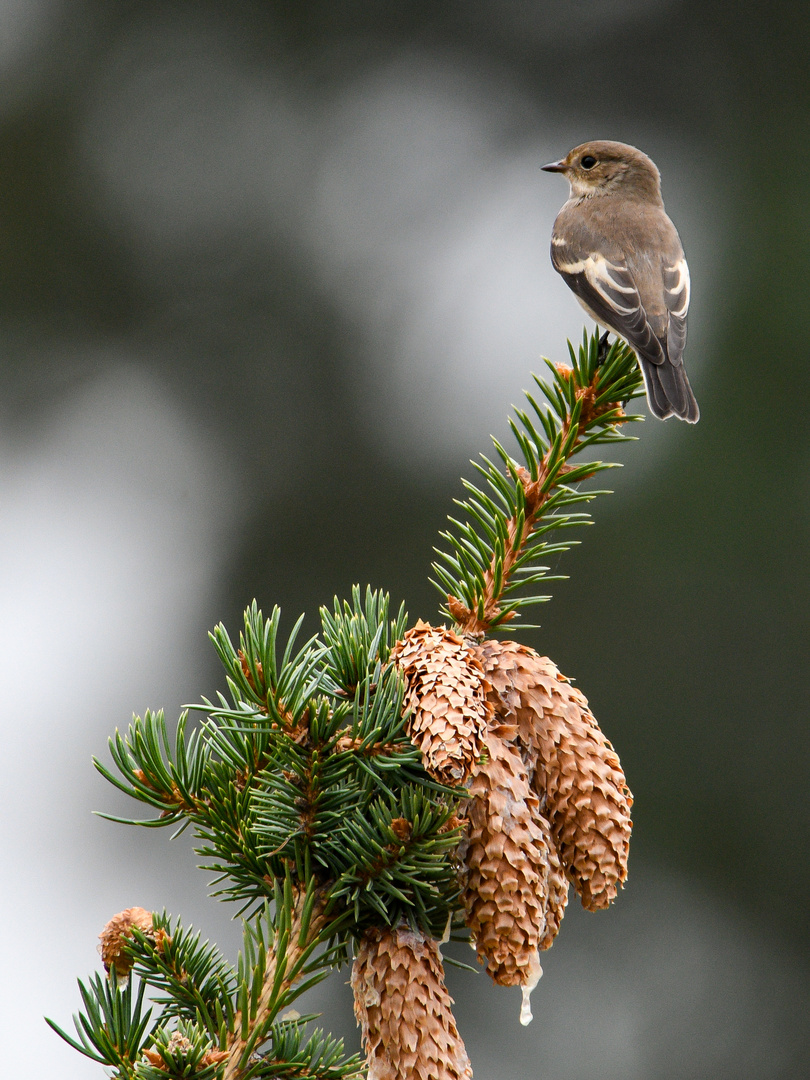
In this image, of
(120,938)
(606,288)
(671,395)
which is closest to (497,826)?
(120,938)

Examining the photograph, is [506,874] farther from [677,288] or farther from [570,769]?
[677,288]

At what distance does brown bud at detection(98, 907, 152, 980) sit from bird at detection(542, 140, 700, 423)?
1198 mm

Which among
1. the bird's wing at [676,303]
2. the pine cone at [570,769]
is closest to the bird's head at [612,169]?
the bird's wing at [676,303]

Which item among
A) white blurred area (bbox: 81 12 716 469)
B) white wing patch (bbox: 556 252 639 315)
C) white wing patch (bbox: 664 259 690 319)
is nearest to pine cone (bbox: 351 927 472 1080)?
white wing patch (bbox: 556 252 639 315)

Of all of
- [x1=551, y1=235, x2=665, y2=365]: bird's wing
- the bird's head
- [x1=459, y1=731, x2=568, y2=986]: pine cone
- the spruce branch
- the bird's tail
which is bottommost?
[x1=459, y1=731, x2=568, y2=986]: pine cone

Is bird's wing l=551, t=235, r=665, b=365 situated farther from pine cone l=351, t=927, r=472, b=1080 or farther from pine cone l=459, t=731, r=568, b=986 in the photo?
pine cone l=351, t=927, r=472, b=1080

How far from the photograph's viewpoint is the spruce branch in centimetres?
112

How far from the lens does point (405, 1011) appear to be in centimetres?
87

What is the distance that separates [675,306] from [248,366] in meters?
2.50

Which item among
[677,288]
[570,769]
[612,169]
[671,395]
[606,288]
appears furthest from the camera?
[612,169]

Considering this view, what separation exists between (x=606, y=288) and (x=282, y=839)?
1.97m

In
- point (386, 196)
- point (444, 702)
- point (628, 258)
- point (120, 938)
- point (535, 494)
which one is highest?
point (386, 196)

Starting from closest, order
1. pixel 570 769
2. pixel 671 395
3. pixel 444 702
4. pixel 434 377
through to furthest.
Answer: pixel 444 702 → pixel 570 769 → pixel 671 395 → pixel 434 377

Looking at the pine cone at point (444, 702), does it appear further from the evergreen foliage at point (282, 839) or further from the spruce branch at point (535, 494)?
the spruce branch at point (535, 494)
